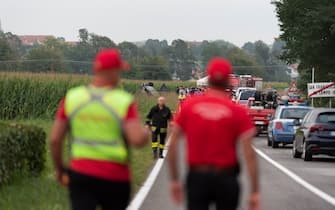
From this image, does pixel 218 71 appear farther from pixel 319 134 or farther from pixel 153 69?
pixel 153 69

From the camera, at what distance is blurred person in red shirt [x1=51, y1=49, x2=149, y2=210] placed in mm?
6988

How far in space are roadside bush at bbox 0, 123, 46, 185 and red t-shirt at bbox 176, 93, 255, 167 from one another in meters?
6.87

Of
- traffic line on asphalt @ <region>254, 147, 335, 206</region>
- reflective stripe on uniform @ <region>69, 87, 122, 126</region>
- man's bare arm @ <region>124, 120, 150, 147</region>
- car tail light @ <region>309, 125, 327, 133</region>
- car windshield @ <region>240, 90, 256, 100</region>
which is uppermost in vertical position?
reflective stripe on uniform @ <region>69, 87, 122, 126</region>

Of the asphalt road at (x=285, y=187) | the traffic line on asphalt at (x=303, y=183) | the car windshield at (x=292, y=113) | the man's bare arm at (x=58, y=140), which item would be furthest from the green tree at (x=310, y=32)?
the man's bare arm at (x=58, y=140)

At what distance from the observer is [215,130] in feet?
24.5

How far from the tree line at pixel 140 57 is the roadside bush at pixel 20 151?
73.1 metres

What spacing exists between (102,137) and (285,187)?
456 inches

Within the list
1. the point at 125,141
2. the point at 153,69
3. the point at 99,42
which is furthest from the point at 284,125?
the point at 153,69

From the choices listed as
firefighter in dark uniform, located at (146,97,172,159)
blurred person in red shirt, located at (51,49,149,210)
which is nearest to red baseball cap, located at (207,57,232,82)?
blurred person in red shirt, located at (51,49,149,210)

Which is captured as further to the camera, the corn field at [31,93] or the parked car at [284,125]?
the corn field at [31,93]

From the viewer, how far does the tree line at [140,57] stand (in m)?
102

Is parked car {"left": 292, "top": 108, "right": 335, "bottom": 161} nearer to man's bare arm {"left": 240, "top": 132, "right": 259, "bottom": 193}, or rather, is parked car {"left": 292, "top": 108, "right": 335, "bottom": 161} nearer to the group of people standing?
the group of people standing

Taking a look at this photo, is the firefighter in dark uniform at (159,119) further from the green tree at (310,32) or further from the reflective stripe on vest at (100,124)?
the green tree at (310,32)

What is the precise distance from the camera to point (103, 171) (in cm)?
699
